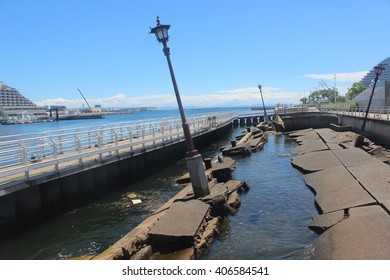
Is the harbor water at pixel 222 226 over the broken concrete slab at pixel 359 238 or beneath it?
beneath

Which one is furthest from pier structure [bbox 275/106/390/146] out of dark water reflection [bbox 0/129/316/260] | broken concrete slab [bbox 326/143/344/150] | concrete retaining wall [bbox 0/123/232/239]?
concrete retaining wall [bbox 0/123/232/239]

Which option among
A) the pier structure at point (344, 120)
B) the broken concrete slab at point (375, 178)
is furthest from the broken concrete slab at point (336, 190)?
the pier structure at point (344, 120)

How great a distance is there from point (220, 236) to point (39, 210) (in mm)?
6500

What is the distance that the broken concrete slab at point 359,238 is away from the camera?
705 centimetres

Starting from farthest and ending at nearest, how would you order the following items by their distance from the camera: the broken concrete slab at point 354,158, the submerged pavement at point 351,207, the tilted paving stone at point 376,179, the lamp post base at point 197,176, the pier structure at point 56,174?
the broken concrete slab at point 354,158 < the lamp post base at point 197,176 < the pier structure at point 56,174 < the tilted paving stone at point 376,179 < the submerged pavement at point 351,207

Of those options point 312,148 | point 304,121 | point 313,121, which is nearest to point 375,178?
point 312,148

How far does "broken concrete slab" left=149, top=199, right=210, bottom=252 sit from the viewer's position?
8.44 metres

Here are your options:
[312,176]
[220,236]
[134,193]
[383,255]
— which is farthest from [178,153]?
[383,255]

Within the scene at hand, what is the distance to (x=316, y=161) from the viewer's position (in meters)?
18.9

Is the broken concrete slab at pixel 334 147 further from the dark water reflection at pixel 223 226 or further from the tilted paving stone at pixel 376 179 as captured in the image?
the tilted paving stone at pixel 376 179

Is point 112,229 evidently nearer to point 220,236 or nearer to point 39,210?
point 39,210

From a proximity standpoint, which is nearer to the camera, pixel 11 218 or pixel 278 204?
pixel 11 218

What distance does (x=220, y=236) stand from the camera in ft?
32.2

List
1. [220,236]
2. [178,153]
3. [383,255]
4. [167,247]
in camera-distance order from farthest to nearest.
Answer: [178,153] < [220,236] < [167,247] < [383,255]
